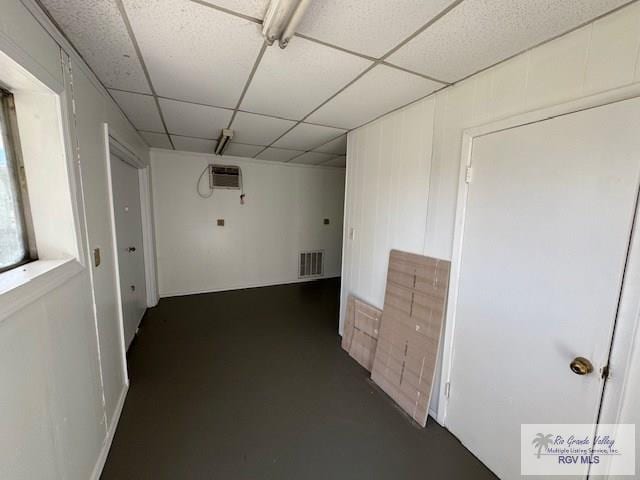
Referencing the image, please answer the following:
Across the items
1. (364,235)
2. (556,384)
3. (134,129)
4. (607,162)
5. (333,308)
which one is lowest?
(333,308)

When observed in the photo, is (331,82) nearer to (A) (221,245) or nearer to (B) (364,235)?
(B) (364,235)

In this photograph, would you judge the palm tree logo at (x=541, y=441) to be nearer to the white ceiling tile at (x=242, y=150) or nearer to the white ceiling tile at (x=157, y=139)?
the white ceiling tile at (x=242, y=150)

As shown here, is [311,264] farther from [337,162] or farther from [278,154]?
[278,154]

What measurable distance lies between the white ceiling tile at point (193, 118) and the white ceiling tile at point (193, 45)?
303 millimetres

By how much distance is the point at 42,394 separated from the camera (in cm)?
102

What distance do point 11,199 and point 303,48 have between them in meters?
1.52

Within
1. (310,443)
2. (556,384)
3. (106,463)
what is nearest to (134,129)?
(106,463)

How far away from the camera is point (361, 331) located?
8.65 feet

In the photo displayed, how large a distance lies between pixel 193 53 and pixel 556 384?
2.48 m

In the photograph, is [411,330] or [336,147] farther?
[336,147]

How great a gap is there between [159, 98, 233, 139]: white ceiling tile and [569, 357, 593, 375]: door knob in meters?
2.75

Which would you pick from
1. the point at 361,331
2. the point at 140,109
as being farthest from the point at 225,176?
the point at 361,331

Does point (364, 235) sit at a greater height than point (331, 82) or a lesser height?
lesser

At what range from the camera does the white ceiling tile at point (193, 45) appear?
3.58 feet
